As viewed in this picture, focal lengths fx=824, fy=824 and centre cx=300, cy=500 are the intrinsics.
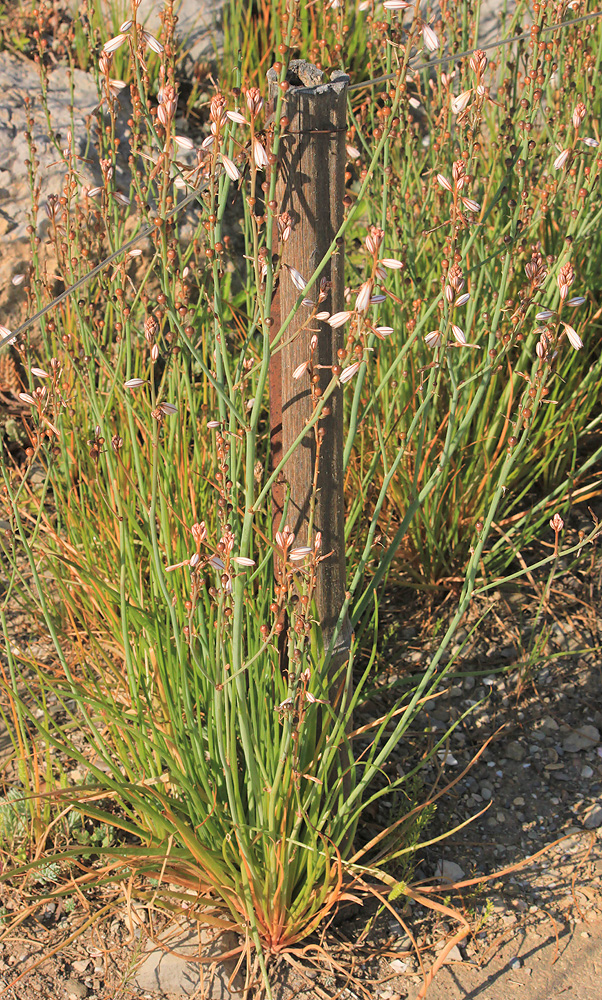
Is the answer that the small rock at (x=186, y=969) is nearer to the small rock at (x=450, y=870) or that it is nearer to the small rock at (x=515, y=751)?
the small rock at (x=450, y=870)

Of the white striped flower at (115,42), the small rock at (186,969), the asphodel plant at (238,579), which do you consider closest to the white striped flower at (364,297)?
the asphodel plant at (238,579)

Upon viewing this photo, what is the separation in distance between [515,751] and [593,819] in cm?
27

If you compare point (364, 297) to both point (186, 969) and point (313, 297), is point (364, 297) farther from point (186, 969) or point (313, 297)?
point (186, 969)

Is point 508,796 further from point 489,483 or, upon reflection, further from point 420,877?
point 489,483

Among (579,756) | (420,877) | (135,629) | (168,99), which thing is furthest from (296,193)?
(579,756)

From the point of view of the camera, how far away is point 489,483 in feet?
8.37

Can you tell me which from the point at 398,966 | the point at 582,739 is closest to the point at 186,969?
the point at 398,966

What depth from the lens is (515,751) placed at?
7.73 feet

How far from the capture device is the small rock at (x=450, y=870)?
204cm

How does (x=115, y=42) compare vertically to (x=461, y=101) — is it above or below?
above

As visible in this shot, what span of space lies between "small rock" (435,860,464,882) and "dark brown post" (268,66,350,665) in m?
0.68

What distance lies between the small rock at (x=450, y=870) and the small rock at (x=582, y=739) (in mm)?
526

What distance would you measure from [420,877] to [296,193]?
1.62 m

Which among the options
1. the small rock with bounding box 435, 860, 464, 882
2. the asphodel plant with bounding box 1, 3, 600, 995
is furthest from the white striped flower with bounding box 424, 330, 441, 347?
the small rock with bounding box 435, 860, 464, 882
